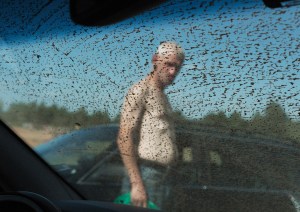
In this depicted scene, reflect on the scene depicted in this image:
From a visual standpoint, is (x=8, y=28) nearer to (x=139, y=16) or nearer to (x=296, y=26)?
(x=139, y=16)

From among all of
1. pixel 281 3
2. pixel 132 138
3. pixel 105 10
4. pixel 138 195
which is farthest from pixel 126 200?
pixel 281 3

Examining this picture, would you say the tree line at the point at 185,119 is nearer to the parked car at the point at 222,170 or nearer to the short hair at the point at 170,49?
the parked car at the point at 222,170

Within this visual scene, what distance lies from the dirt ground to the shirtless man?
44 cm

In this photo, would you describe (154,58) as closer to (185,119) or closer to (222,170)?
(185,119)

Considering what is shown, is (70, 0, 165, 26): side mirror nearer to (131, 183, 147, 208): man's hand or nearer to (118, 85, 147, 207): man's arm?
(118, 85, 147, 207): man's arm

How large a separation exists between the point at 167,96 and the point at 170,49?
0.74 ft

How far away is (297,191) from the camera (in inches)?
92.2

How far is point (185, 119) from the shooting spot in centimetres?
246

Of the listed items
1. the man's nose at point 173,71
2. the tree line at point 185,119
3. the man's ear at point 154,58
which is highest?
the man's ear at point 154,58

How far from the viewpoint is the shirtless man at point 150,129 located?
244cm

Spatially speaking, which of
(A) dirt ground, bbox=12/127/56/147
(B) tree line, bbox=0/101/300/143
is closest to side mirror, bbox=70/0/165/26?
(B) tree line, bbox=0/101/300/143

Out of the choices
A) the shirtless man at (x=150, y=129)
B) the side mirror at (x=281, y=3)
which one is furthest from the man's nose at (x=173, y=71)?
the side mirror at (x=281, y=3)

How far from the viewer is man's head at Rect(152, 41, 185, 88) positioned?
7.95 ft

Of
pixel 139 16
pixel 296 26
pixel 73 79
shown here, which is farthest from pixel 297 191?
pixel 73 79
